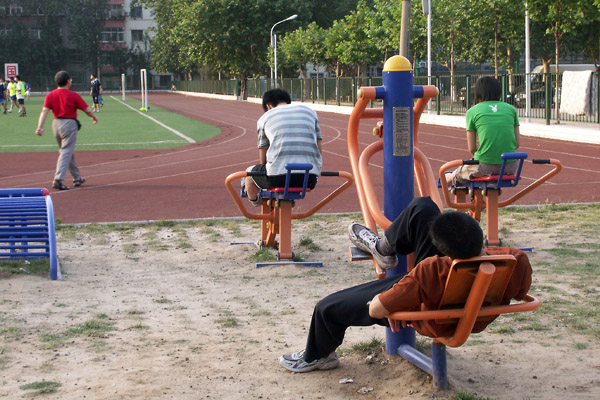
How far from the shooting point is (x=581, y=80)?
72.8ft

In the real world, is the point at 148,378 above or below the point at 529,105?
below

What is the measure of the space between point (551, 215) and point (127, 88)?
3885 inches

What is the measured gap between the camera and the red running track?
10.9m

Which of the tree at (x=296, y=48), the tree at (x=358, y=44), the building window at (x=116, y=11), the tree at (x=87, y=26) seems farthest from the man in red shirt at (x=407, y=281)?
the building window at (x=116, y=11)

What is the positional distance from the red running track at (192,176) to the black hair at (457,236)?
6.83 metres

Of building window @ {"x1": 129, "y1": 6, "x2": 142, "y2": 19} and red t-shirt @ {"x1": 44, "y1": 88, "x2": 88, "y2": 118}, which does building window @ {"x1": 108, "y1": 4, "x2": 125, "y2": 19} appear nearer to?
building window @ {"x1": 129, "y1": 6, "x2": 142, "y2": 19}

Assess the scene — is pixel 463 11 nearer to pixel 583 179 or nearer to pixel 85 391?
pixel 583 179

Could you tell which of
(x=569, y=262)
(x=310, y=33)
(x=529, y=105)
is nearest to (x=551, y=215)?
(x=569, y=262)

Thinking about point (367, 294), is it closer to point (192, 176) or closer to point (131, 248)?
point (131, 248)

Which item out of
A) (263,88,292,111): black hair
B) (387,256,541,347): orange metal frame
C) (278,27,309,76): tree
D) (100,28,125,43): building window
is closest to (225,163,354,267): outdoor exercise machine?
(263,88,292,111): black hair

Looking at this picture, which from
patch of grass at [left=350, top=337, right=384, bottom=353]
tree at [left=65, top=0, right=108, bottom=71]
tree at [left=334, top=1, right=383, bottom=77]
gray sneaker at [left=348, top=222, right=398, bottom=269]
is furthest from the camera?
tree at [left=65, top=0, right=108, bottom=71]

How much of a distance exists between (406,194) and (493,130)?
10.8ft

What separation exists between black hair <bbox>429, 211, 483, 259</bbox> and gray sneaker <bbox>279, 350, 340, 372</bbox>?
1.28m

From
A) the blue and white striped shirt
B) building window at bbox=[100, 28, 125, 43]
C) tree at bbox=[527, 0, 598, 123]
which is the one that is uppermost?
building window at bbox=[100, 28, 125, 43]
